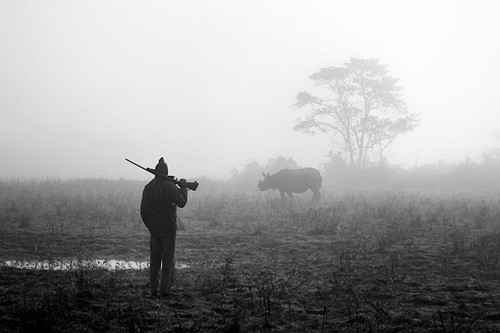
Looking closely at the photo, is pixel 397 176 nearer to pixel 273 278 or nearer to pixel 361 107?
pixel 361 107

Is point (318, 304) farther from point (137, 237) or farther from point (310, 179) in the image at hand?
point (310, 179)

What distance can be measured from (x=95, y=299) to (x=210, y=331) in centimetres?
217

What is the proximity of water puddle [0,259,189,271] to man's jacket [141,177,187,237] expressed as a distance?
182 cm

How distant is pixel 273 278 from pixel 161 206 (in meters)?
2.43

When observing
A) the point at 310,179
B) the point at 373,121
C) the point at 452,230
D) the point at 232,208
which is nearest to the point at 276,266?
the point at 452,230

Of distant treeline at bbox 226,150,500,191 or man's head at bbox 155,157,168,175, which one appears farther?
distant treeline at bbox 226,150,500,191

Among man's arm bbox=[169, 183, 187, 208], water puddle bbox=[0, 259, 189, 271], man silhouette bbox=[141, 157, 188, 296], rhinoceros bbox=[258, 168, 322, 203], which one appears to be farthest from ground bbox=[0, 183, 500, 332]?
rhinoceros bbox=[258, 168, 322, 203]

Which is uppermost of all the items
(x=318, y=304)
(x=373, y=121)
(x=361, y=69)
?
(x=361, y=69)

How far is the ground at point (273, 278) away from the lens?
525 cm

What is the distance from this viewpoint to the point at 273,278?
305 inches

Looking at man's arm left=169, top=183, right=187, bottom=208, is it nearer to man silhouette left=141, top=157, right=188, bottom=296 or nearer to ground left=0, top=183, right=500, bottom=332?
man silhouette left=141, top=157, right=188, bottom=296

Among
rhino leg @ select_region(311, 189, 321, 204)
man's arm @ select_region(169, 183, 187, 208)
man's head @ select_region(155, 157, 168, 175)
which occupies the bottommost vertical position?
rhino leg @ select_region(311, 189, 321, 204)

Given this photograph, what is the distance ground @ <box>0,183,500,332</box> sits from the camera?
525cm

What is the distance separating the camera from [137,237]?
12.3m
